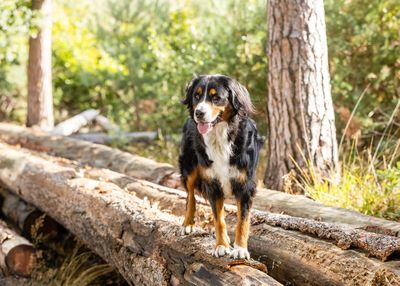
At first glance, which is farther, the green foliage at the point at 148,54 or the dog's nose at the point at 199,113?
the green foliage at the point at 148,54

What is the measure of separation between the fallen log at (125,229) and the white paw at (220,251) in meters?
0.04

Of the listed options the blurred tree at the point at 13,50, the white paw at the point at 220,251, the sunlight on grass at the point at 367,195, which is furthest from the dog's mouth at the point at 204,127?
the blurred tree at the point at 13,50

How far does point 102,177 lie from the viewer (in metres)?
6.54

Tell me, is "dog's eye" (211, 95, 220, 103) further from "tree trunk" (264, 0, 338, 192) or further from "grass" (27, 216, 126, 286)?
"grass" (27, 216, 126, 286)

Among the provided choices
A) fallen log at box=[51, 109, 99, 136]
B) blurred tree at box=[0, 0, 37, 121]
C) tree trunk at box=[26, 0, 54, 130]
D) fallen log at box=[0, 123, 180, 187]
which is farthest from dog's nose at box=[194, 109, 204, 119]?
tree trunk at box=[26, 0, 54, 130]

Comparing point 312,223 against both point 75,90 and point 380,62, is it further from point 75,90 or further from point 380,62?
point 75,90

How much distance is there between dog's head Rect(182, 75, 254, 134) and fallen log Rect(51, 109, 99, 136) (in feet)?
28.0

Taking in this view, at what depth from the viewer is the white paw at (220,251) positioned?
367 centimetres

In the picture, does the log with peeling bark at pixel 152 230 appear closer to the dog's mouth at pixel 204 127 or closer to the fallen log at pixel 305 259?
the fallen log at pixel 305 259

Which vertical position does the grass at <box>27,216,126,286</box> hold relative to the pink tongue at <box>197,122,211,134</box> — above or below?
below

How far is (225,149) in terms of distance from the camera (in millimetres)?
3811

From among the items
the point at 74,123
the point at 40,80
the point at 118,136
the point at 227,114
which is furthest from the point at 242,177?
the point at 74,123

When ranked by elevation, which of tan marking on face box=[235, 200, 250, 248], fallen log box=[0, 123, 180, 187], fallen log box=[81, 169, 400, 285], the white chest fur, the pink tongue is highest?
the pink tongue

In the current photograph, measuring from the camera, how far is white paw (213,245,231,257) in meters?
3.67
